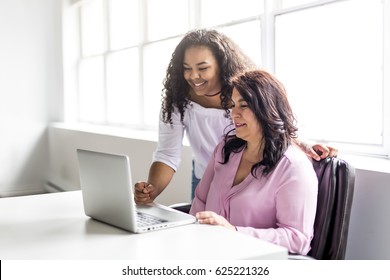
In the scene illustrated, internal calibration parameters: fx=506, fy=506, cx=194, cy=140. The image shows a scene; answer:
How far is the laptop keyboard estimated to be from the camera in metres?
1.44

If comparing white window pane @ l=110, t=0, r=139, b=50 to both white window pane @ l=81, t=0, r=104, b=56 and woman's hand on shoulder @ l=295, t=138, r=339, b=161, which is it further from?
woman's hand on shoulder @ l=295, t=138, r=339, b=161

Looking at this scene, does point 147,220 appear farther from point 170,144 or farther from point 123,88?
point 123,88

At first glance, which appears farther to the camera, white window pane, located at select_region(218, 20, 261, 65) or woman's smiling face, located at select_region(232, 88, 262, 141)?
white window pane, located at select_region(218, 20, 261, 65)

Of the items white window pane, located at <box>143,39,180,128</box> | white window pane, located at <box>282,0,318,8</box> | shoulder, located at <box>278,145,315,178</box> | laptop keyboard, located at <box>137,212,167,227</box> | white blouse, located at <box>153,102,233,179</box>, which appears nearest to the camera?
laptop keyboard, located at <box>137,212,167,227</box>

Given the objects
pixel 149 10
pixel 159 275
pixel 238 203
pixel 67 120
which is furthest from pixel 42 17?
pixel 159 275

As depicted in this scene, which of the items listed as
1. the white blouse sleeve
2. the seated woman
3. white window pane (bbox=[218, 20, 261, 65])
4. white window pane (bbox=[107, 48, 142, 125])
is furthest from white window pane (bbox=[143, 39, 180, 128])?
the seated woman

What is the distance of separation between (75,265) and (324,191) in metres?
0.81

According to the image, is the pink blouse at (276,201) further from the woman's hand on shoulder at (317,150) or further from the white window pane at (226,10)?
the white window pane at (226,10)

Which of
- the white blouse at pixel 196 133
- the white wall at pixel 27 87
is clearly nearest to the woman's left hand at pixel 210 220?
the white blouse at pixel 196 133

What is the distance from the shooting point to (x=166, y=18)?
4051 millimetres

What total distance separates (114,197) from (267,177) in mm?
491

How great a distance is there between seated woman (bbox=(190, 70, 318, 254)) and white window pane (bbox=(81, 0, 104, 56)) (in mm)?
3737

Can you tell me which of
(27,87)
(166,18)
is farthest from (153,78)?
(27,87)

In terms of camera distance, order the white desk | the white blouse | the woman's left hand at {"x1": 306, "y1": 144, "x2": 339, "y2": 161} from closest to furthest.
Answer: the white desk
the woman's left hand at {"x1": 306, "y1": 144, "x2": 339, "y2": 161}
the white blouse
